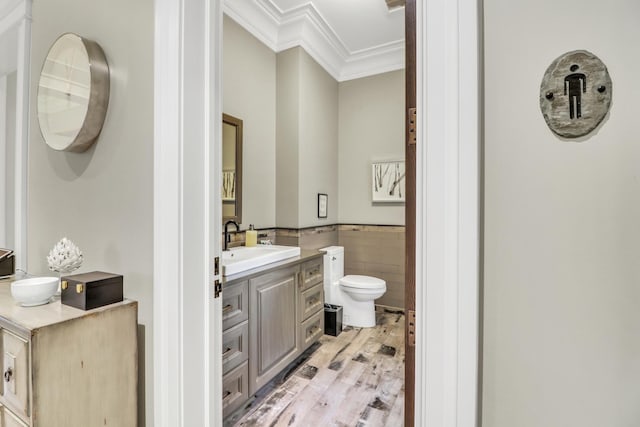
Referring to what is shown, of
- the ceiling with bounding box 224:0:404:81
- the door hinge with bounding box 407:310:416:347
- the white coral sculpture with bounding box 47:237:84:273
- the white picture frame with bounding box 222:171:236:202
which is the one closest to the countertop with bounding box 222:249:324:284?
the white coral sculpture with bounding box 47:237:84:273

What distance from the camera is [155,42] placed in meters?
1.03

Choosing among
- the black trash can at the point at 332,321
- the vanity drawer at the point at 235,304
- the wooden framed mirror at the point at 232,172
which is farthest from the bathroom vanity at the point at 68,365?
the black trash can at the point at 332,321

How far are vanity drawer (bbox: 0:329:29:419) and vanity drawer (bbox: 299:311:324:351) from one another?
1615 millimetres

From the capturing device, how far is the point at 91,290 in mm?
1033

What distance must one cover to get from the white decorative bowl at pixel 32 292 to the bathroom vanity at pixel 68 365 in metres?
0.02

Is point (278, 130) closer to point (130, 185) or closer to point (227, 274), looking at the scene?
point (227, 274)

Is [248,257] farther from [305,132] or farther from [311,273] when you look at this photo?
[305,132]

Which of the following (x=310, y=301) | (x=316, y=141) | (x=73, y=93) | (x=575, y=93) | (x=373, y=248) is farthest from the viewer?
(x=373, y=248)

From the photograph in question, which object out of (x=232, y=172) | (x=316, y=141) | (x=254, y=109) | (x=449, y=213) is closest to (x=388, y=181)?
(x=316, y=141)

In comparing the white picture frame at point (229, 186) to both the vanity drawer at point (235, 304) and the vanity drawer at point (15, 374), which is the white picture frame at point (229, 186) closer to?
the vanity drawer at point (235, 304)

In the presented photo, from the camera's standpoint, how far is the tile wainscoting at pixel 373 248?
336cm

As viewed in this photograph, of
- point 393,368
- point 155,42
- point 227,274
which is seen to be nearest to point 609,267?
point 155,42

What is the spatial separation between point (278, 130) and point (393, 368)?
2.40 meters

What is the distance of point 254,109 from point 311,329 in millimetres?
2047
